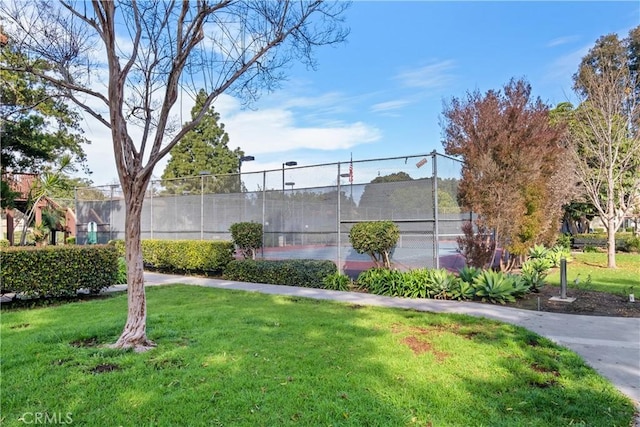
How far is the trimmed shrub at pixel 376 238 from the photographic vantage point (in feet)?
27.2

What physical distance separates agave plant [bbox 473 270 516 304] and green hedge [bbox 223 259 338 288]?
→ 3302 mm

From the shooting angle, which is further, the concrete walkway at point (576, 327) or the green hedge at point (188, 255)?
the green hedge at point (188, 255)

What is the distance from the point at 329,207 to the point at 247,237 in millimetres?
2564

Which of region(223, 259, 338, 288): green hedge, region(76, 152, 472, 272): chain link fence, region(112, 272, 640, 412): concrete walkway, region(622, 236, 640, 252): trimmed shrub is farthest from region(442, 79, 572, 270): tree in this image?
region(622, 236, 640, 252): trimmed shrub

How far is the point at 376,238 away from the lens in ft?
27.3

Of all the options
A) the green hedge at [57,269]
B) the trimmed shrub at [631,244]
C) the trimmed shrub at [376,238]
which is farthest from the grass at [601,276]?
the green hedge at [57,269]

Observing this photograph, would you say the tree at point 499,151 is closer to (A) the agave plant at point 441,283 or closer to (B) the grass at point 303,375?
(A) the agave plant at point 441,283

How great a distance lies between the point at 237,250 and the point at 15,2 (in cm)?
773

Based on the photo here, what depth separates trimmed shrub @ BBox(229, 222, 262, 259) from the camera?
Result: 10719 mm

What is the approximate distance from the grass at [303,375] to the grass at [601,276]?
4794 millimetres

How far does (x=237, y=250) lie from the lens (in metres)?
11.3

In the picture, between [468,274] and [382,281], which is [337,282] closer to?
[382,281]

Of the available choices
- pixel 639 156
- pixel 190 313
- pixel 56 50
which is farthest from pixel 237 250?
pixel 639 156

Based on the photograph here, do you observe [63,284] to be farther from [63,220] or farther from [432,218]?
[63,220]
